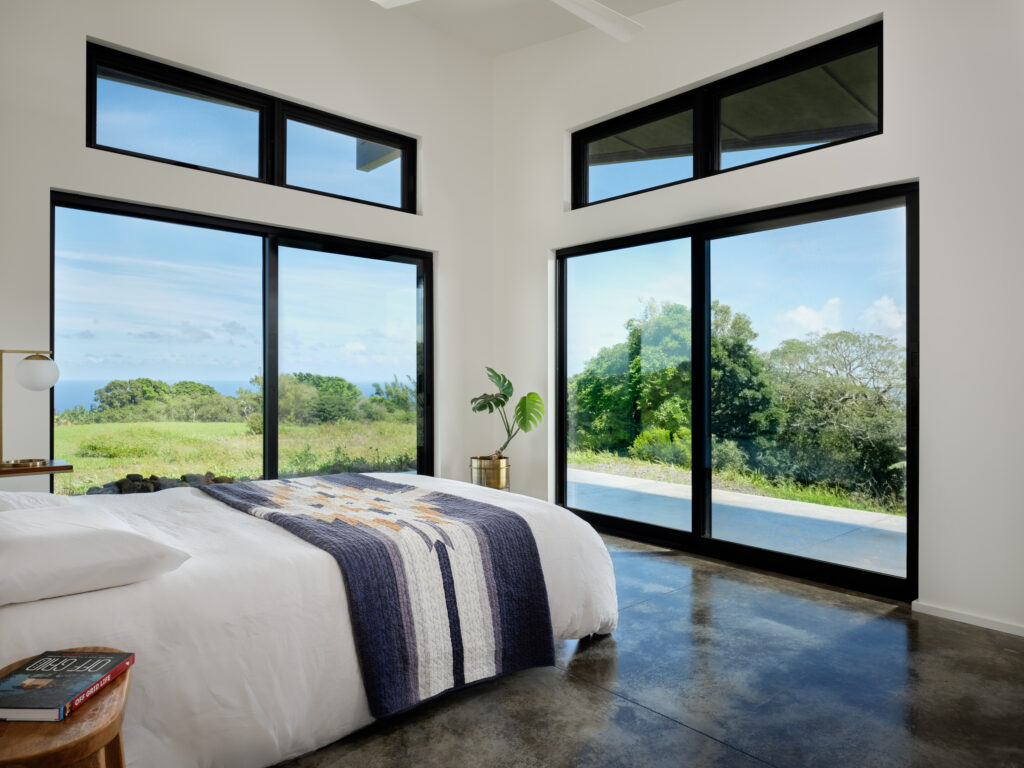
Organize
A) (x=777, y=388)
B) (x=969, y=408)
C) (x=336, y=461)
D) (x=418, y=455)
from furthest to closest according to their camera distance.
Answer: (x=418, y=455), (x=336, y=461), (x=777, y=388), (x=969, y=408)

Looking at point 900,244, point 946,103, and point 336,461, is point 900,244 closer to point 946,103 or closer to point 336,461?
point 946,103

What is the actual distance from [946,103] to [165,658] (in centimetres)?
373

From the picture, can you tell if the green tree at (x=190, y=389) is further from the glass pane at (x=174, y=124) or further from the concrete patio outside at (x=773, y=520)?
the concrete patio outside at (x=773, y=520)

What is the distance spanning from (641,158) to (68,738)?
4.31 meters

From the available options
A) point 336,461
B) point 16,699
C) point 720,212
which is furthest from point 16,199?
point 720,212

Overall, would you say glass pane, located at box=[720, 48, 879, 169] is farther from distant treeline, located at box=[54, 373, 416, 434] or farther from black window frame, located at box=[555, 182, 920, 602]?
distant treeline, located at box=[54, 373, 416, 434]

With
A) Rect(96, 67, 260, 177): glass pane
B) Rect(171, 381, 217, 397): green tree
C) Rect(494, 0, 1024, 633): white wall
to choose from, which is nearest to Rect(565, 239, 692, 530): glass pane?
Rect(494, 0, 1024, 633): white wall

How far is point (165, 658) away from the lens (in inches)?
61.8

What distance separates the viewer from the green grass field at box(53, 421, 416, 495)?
3.51 meters

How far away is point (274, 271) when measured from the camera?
4184mm

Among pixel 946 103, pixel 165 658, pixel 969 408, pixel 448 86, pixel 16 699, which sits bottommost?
pixel 165 658

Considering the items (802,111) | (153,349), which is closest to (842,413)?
(802,111)

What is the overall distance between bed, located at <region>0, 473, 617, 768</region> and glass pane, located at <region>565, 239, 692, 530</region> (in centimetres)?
279

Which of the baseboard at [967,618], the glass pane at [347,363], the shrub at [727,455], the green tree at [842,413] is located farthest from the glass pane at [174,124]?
the baseboard at [967,618]
